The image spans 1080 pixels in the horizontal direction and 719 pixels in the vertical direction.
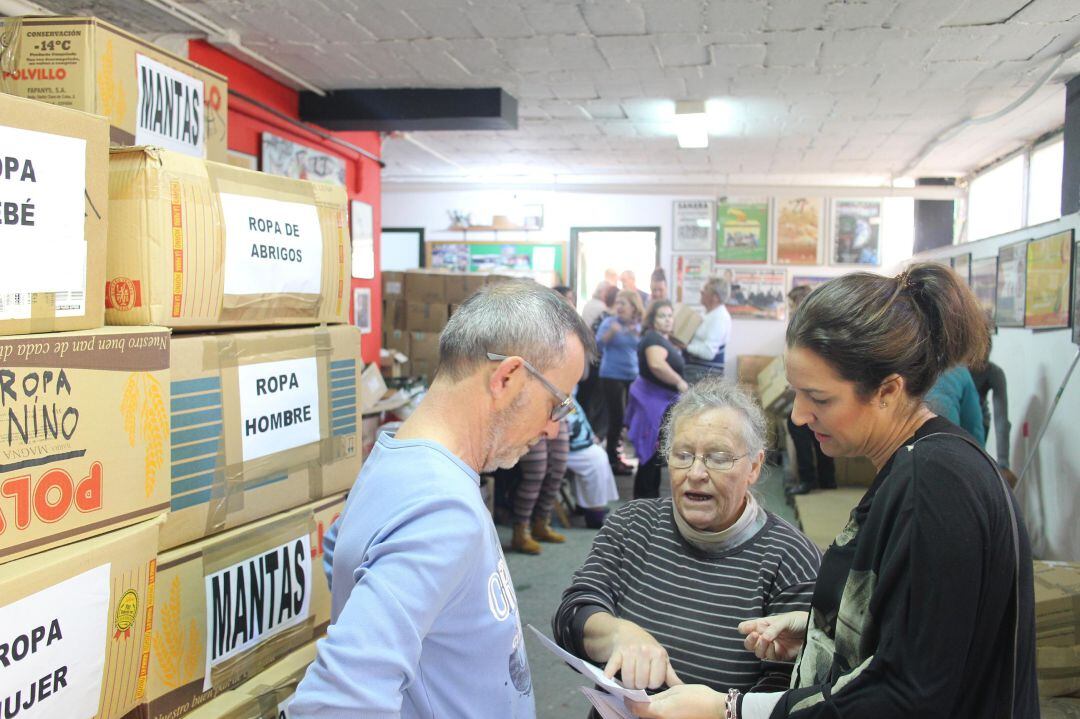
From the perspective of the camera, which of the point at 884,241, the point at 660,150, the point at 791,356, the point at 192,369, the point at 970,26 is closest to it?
the point at 791,356

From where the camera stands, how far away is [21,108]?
1.19 metres

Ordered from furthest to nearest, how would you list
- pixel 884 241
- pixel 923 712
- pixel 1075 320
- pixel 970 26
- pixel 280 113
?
pixel 884 241 < pixel 280 113 < pixel 1075 320 < pixel 970 26 < pixel 923 712

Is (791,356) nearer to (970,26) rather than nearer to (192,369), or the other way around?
(192,369)

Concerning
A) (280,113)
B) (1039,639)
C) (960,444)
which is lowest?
(1039,639)

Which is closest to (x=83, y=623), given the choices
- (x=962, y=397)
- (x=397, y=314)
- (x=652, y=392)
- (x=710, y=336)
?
(x=962, y=397)

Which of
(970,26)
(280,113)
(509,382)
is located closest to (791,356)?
(509,382)

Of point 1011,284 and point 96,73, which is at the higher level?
point 96,73

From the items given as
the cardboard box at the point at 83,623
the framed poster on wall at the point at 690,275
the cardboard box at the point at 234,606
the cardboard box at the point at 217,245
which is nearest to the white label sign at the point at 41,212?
the cardboard box at the point at 217,245

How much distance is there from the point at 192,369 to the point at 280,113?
153 inches

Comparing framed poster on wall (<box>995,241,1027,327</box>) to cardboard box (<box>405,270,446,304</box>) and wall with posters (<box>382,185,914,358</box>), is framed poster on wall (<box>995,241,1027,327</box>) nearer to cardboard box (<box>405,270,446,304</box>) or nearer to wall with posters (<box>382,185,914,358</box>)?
wall with posters (<box>382,185,914,358</box>)

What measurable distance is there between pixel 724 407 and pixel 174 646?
1.28 meters

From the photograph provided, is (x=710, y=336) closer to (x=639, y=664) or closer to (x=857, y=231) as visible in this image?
(x=857, y=231)

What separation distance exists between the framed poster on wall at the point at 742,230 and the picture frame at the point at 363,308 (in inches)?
198

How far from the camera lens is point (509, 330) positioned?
3.85 feet
